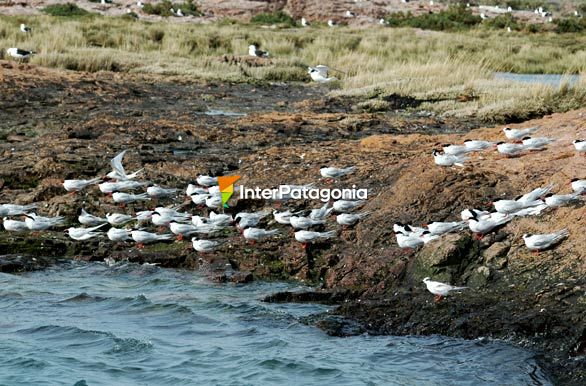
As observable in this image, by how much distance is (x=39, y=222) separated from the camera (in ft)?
45.8

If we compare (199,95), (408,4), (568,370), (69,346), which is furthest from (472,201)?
(408,4)

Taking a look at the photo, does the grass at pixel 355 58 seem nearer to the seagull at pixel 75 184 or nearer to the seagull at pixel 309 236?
the seagull at pixel 309 236

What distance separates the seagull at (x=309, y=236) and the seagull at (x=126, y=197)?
10.1 feet

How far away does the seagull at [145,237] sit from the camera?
1358 cm

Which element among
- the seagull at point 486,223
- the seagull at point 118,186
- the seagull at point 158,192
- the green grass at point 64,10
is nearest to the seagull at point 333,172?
the seagull at point 158,192

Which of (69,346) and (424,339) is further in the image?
(69,346)

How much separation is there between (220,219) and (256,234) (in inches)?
26.9

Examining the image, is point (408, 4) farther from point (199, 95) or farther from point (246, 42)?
point (199, 95)

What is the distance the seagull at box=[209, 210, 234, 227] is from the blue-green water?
86 centimetres

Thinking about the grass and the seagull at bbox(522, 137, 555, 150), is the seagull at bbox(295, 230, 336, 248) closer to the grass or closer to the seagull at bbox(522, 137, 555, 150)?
the seagull at bbox(522, 137, 555, 150)

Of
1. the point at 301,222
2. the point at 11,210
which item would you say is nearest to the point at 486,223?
the point at 301,222

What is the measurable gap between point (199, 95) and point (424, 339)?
48.0 feet

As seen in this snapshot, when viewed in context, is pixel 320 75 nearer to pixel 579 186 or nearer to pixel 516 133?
pixel 516 133

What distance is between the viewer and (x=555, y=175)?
1290cm
